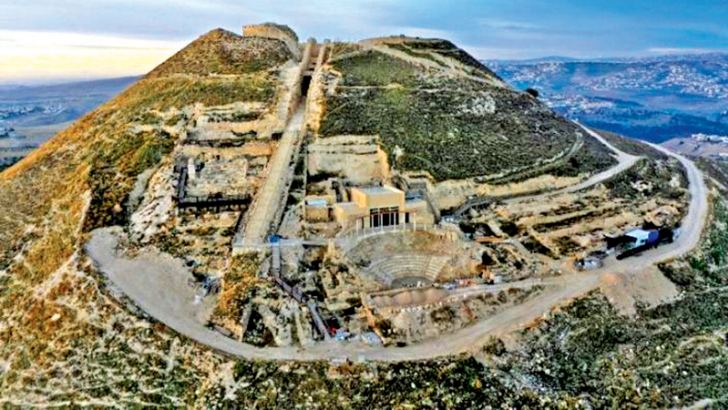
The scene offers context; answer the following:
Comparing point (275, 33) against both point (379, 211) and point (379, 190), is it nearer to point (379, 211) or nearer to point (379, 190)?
point (379, 190)

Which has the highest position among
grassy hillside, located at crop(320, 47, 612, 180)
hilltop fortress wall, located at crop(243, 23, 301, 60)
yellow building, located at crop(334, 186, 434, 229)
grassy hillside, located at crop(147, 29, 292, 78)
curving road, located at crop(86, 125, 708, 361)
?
hilltop fortress wall, located at crop(243, 23, 301, 60)

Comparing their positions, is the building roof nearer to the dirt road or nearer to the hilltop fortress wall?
the dirt road

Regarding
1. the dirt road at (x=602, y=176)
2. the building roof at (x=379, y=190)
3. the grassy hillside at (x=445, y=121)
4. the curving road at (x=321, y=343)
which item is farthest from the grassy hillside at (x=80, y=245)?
the dirt road at (x=602, y=176)

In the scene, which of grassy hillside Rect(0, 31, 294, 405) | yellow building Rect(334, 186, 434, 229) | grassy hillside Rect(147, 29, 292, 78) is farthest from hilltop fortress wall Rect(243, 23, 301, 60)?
yellow building Rect(334, 186, 434, 229)

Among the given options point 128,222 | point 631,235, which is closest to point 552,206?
point 631,235

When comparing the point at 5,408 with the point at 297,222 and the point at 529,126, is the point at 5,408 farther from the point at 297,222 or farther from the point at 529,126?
the point at 529,126

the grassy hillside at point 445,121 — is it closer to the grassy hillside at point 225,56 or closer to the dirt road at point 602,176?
the dirt road at point 602,176
